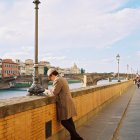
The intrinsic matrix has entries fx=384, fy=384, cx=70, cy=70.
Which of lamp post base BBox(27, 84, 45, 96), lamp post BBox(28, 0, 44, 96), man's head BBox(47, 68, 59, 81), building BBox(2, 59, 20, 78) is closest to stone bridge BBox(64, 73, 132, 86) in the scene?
building BBox(2, 59, 20, 78)

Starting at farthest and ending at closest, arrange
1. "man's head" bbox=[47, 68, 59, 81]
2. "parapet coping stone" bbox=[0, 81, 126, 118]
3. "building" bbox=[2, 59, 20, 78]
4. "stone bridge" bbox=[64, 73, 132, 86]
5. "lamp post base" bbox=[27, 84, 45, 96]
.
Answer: "building" bbox=[2, 59, 20, 78] < "stone bridge" bbox=[64, 73, 132, 86] < "lamp post base" bbox=[27, 84, 45, 96] < "man's head" bbox=[47, 68, 59, 81] < "parapet coping stone" bbox=[0, 81, 126, 118]

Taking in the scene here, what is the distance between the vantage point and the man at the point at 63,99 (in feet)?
24.3

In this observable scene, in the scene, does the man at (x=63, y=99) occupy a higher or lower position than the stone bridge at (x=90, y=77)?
lower

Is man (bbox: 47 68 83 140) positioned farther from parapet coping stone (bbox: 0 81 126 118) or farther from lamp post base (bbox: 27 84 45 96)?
lamp post base (bbox: 27 84 45 96)

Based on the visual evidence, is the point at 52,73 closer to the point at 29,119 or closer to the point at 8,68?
the point at 29,119

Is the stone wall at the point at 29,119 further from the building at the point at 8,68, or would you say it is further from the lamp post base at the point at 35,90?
the building at the point at 8,68

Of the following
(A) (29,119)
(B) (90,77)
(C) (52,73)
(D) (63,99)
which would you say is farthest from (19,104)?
(B) (90,77)

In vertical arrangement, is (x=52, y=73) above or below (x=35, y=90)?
above

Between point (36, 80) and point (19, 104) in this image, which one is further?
point (36, 80)

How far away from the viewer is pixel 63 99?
7512 mm

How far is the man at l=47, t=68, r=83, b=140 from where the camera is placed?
741 cm

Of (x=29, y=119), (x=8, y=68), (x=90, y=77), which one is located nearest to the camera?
(x=29, y=119)

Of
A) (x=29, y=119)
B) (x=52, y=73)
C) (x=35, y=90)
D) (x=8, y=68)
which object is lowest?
(x=29, y=119)

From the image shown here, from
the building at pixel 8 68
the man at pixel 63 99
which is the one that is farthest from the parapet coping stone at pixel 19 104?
the building at pixel 8 68
